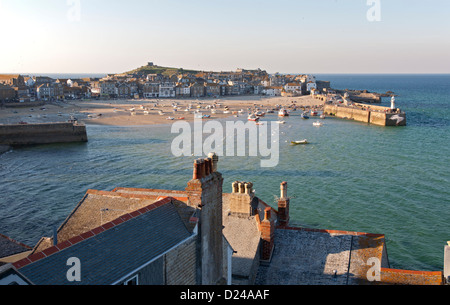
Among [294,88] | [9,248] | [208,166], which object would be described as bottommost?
[9,248]

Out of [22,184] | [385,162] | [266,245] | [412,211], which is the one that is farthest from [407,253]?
[22,184]

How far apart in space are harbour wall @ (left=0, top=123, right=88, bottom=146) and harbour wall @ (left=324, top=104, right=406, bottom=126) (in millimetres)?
56730

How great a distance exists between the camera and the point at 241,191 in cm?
1509

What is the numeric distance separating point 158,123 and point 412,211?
59.7 metres

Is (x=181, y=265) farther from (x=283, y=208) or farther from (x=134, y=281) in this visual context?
(x=283, y=208)

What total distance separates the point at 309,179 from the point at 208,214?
30.2m

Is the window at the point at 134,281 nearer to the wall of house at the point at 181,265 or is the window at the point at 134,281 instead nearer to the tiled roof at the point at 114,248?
the tiled roof at the point at 114,248

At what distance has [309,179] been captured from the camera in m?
37.9

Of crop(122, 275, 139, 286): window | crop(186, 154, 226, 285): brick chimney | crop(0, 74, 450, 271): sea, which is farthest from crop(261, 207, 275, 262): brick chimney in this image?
crop(0, 74, 450, 271): sea

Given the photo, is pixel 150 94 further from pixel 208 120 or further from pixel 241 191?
pixel 241 191

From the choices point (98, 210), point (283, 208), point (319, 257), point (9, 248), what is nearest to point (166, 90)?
point (9, 248)

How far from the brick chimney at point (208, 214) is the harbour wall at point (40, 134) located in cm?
5727

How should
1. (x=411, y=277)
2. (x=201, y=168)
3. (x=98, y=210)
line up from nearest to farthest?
(x=201, y=168)
(x=411, y=277)
(x=98, y=210)

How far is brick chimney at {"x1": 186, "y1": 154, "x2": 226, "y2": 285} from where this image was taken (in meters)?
8.68
